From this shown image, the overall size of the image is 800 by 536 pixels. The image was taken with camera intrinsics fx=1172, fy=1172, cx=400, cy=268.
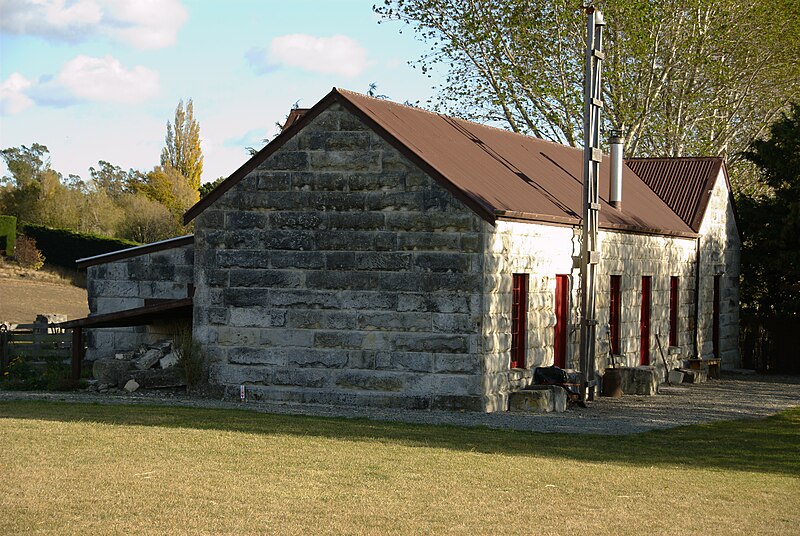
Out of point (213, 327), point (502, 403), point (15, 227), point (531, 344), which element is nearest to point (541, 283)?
point (531, 344)

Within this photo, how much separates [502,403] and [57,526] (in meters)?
11.2

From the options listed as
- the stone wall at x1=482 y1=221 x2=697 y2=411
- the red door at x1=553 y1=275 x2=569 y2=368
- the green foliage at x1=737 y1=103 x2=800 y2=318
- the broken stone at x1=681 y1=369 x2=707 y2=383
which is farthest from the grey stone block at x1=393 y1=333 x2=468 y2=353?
the green foliage at x1=737 y1=103 x2=800 y2=318

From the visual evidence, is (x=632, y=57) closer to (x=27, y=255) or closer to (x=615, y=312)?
(x=615, y=312)

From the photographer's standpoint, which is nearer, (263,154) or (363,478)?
(363,478)

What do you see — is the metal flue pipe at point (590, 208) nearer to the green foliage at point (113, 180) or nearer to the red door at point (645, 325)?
the red door at point (645, 325)

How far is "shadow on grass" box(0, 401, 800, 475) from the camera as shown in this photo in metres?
14.0

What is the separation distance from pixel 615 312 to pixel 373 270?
7.66 meters

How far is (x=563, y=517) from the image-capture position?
31.8 feet

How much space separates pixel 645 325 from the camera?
26.0m

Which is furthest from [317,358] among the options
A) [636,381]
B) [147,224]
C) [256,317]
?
[147,224]

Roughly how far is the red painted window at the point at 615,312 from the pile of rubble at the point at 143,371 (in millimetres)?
9179

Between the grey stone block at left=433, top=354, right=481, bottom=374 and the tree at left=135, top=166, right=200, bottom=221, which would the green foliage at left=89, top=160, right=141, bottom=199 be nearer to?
the tree at left=135, top=166, right=200, bottom=221

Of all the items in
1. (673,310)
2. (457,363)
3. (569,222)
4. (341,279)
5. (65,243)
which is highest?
(65,243)

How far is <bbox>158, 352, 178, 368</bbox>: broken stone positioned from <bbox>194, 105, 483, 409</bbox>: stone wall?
3.02 ft
